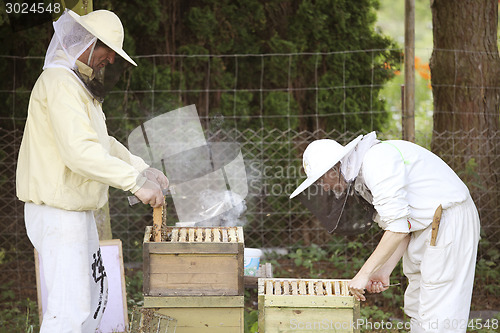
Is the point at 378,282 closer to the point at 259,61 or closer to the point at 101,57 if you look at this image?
the point at 101,57

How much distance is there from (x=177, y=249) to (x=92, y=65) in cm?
87

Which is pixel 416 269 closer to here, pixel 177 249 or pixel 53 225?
pixel 177 249

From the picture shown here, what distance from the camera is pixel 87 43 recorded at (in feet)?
9.12

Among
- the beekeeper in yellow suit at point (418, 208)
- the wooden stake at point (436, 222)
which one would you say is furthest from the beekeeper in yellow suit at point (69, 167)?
the wooden stake at point (436, 222)

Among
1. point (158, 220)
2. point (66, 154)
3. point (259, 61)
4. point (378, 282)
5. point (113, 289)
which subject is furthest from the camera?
point (259, 61)

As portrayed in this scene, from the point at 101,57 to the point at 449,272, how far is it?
1725 mm

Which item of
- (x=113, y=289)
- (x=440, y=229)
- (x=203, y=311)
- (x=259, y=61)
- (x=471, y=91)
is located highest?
(x=259, y=61)

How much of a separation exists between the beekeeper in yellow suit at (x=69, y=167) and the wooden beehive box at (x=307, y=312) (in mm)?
653

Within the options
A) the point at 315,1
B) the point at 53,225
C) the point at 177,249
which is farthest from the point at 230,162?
the point at 315,1

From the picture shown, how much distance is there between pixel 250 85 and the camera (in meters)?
6.01

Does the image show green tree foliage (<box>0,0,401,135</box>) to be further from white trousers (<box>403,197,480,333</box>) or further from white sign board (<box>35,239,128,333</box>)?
white trousers (<box>403,197,480,333</box>)

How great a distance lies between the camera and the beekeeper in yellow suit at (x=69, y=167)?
269 cm

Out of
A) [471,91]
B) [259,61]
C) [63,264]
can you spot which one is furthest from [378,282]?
[259,61]

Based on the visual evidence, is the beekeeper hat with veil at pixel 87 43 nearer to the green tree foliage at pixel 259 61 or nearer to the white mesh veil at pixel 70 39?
the white mesh veil at pixel 70 39
